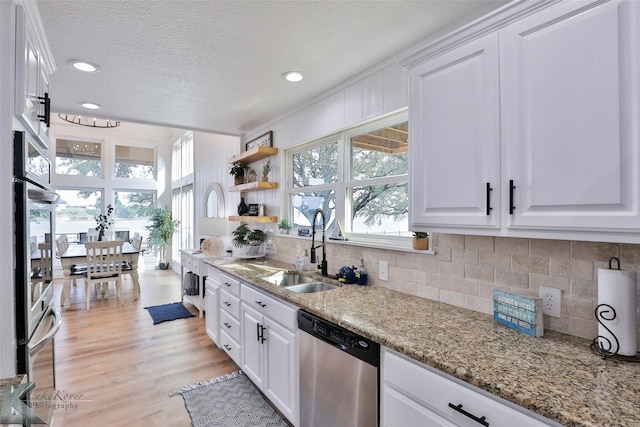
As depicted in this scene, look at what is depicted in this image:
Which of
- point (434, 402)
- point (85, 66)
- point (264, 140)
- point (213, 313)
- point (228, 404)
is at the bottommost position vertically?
point (228, 404)

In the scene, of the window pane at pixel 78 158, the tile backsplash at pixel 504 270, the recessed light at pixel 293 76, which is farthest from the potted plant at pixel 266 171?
the window pane at pixel 78 158

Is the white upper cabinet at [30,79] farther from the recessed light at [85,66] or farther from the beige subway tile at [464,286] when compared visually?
the beige subway tile at [464,286]

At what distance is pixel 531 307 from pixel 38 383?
235cm

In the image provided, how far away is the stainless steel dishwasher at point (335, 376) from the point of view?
1466 mm

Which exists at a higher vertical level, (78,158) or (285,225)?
(78,158)

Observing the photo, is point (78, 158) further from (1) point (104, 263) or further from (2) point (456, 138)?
(2) point (456, 138)

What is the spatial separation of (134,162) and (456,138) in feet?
28.7

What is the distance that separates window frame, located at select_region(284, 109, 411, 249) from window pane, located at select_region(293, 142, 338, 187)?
5cm

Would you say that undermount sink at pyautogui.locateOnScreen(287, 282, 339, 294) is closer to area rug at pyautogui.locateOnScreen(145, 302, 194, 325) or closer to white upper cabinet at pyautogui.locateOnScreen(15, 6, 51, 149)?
white upper cabinet at pyautogui.locateOnScreen(15, 6, 51, 149)

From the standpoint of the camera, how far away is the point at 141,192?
8352 mm

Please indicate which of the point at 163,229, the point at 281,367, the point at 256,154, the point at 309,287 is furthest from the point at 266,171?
the point at 163,229

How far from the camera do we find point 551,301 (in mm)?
1438

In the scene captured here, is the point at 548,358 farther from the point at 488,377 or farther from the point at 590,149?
the point at 590,149

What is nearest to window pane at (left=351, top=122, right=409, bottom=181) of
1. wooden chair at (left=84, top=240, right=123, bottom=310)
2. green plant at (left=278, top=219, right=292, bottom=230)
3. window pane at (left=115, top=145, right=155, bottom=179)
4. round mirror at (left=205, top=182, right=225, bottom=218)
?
green plant at (left=278, top=219, right=292, bottom=230)
